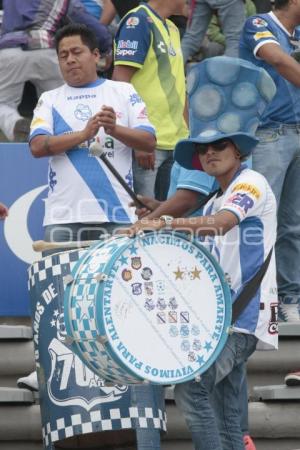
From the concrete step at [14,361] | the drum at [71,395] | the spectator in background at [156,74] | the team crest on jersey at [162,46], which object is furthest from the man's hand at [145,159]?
the concrete step at [14,361]

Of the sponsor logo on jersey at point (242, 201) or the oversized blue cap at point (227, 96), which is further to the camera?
the oversized blue cap at point (227, 96)

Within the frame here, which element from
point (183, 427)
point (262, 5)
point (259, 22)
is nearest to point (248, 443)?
point (183, 427)

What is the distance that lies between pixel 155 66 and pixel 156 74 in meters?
0.05

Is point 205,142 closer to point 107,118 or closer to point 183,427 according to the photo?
point 107,118

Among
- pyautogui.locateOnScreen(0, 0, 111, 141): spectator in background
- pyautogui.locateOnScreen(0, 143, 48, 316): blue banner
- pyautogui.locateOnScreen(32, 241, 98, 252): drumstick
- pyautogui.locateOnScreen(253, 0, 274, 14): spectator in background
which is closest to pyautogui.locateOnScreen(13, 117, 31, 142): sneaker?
pyautogui.locateOnScreen(0, 0, 111, 141): spectator in background

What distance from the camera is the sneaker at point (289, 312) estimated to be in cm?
762

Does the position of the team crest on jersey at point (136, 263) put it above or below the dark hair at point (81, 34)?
below

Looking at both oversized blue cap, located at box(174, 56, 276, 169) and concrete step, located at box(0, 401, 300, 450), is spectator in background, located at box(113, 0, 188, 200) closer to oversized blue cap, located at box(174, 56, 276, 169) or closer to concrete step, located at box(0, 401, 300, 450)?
oversized blue cap, located at box(174, 56, 276, 169)

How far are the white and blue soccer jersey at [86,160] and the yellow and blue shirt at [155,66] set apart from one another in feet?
2.35

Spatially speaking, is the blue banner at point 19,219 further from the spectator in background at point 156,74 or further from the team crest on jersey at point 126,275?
the team crest on jersey at point 126,275

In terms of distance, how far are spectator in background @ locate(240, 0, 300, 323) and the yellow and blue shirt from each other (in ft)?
1.54

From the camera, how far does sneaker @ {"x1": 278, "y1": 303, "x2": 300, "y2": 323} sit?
25.0ft

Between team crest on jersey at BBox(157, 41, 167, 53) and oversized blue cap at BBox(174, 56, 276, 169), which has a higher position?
team crest on jersey at BBox(157, 41, 167, 53)

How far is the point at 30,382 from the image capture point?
22.6 ft
